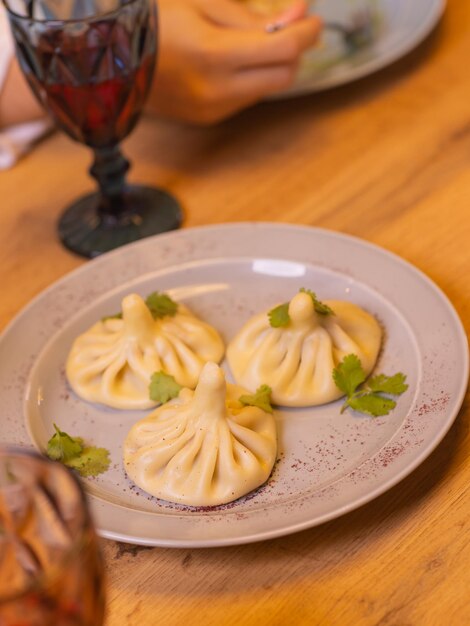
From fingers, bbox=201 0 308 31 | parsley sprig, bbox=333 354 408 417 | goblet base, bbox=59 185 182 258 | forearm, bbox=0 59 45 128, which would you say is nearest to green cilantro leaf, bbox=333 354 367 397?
parsley sprig, bbox=333 354 408 417

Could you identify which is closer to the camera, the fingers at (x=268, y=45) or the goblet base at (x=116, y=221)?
the goblet base at (x=116, y=221)

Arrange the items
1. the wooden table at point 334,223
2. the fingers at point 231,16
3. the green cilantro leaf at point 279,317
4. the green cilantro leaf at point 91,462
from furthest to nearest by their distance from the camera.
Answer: the fingers at point 231,16
the green cilantro leaf at point 279,317
the green cilantro leaf at point 91,462
the wooden table at point 334,223

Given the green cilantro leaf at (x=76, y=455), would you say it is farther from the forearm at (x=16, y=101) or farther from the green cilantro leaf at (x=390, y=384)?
the forearm at (x=16, y=101)

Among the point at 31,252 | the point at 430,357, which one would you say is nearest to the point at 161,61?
the point at 31,252

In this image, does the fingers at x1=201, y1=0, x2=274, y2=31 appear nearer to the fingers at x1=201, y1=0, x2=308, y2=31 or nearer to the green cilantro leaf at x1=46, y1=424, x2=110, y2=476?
the fingers at x1=201, y1=0, x2=308, y2=31

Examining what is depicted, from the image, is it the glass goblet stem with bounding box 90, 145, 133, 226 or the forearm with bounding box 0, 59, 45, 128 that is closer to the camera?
the glass goblet stem with bounding box 90, 145, 133, 226

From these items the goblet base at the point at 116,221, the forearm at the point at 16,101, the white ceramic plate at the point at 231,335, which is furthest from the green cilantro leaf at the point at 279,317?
the forearm at the point at 16,101

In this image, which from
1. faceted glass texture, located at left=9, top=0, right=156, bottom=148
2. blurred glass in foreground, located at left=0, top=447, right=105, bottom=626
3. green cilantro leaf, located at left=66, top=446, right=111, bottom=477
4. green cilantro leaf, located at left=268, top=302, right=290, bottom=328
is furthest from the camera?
faceted glass texture, located at left=9, top=0, right=156, bottom=148
